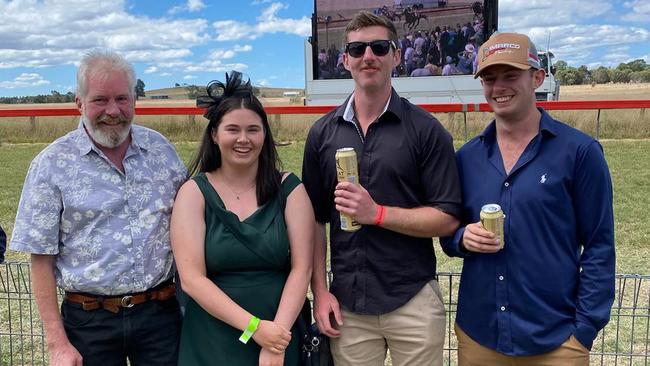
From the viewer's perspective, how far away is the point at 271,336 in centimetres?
235

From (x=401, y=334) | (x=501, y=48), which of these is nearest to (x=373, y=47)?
(x=501, y=48)

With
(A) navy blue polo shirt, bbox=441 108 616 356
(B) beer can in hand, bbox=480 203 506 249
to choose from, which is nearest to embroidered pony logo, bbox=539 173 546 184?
(A) navy blue polo shirt, bbox=441 108 616 356

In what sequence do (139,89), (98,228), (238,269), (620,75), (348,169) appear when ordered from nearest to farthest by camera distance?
(348,169) < (238,269) < (98,228) < (139,89) < (620,75)

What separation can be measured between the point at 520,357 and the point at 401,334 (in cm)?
52

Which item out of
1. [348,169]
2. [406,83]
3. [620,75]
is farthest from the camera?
[620,75]

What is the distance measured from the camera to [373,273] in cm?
258

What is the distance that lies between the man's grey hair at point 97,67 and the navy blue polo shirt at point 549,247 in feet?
5.32

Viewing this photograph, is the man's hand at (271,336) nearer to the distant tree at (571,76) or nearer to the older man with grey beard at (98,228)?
the older man with grey beard at (98,228)

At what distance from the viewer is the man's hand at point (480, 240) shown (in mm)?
2240

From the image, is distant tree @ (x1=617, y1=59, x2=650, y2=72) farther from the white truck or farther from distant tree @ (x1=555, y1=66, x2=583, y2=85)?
the white truck

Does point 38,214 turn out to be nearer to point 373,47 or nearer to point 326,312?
point 326,312

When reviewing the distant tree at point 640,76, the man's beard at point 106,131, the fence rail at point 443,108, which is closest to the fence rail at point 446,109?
the fence rail at point 443,108

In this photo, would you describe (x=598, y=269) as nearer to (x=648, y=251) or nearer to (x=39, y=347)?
(x=39, y=347)

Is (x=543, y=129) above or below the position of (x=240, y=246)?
above
